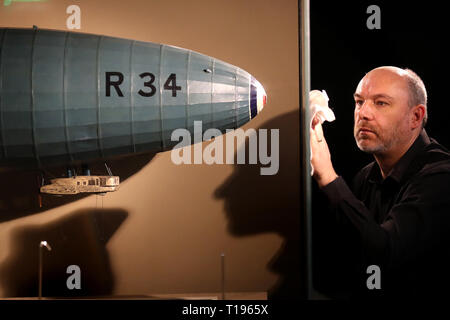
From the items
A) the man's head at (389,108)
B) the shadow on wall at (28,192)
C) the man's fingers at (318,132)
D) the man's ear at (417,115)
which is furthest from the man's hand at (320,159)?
the shadow on wall at (28,192)

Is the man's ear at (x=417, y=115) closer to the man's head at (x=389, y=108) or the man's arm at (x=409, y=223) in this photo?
the man's head at (x=389, y=108)

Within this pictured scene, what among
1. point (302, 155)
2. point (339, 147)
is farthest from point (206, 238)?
point (339, 147)

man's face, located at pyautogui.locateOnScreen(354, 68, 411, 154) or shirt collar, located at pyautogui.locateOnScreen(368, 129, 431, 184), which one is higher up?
man's face, located at pyautogui.locateOnScreen(354, 68, 411, 154)

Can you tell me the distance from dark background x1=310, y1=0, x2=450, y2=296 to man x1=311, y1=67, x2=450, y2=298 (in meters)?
0.06

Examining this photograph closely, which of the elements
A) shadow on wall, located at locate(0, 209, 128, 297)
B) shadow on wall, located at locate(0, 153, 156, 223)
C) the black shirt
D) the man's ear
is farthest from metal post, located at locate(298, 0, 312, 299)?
shadow on wall, located at locate(0, 209, 128, 297)

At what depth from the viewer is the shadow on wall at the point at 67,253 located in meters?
3.06

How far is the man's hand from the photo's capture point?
2.98m

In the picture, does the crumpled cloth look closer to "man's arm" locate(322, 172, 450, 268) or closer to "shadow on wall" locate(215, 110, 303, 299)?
"shadow on wall" locate(215, 110, 303, 299)

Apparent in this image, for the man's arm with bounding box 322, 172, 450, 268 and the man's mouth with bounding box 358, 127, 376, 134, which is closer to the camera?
the man's arm with bounding box 322, 172, 450, 268

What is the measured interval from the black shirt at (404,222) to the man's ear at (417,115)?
7 centimetres

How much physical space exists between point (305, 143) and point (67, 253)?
5.40 ft

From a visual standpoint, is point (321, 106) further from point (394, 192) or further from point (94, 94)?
point (94, 94)

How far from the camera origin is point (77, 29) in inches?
119

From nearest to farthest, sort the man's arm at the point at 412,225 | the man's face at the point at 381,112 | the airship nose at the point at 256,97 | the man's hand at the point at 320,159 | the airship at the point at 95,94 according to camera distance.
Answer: the airship at the point at 95,94
the airship nose at the point at 256,97
the man's arm at the point at 412,225
the man's face at the point at 381,112
the man's hand at the point at 320,159
